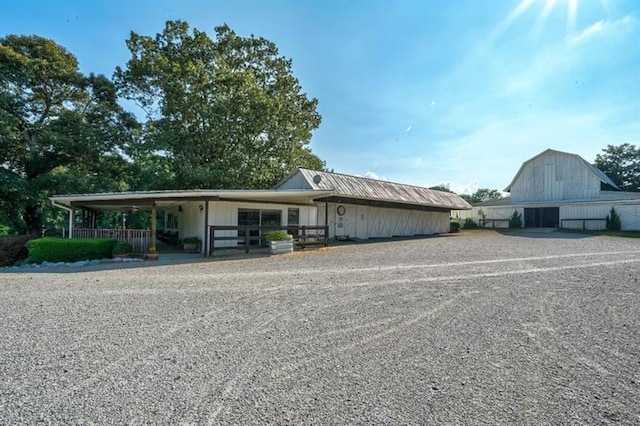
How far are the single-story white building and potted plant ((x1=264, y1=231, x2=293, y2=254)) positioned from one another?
22.3 inches

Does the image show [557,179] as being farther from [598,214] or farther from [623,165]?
[623,165]

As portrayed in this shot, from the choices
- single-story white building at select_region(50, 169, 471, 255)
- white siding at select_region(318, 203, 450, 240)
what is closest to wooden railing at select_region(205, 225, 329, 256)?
single-story white building at select_region(50, 169, 471, 255)

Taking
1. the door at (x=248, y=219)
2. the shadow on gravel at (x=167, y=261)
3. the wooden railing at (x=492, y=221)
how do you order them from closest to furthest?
the shadow on gravel at (x=167, y=261)
the door at (x=248, y=219)
the wooden railing at (x=492, y=221)

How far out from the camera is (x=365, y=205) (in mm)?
19344

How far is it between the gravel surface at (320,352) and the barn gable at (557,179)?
74.9ft

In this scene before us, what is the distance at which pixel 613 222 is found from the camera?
72.7ft

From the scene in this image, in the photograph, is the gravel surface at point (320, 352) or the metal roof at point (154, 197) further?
the metal roof at point (154, 197)

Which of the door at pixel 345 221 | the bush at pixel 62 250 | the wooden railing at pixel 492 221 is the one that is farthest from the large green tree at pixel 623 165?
the bush at pixel 62 250

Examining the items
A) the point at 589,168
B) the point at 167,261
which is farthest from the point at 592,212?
the point at 167,261

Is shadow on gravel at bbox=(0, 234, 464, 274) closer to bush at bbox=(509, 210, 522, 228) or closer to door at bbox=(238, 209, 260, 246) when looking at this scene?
door at bbox=(238, 209, 260, 246)

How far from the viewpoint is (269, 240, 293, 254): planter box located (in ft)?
40.8

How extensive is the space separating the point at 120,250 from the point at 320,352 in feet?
33.5

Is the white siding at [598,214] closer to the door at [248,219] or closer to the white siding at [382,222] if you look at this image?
the white siding at [382,222]

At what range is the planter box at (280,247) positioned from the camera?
12445 millimetres
